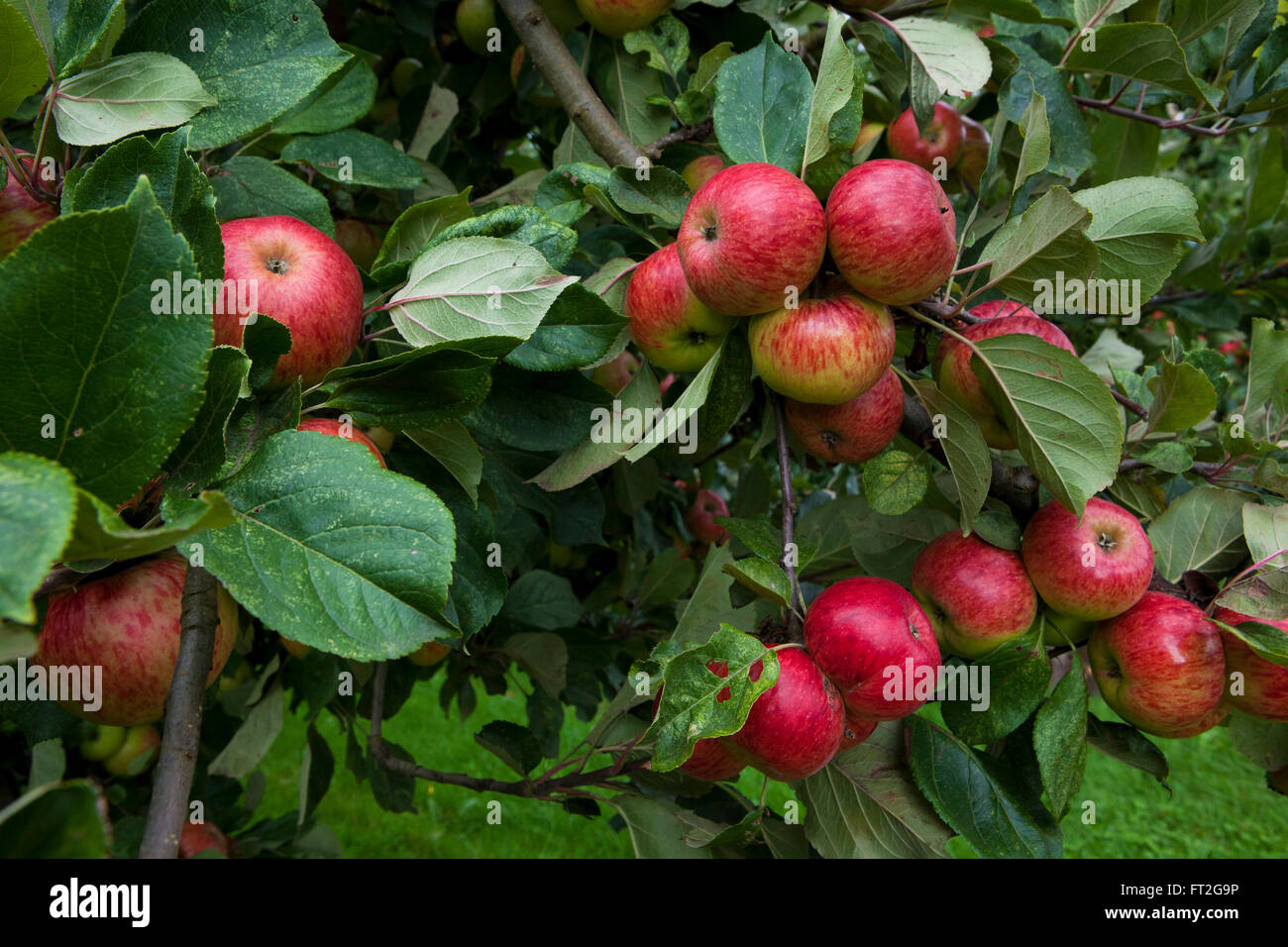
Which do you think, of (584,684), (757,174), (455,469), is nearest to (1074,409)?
(757,174)

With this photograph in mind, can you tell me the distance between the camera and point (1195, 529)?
4.29 feet

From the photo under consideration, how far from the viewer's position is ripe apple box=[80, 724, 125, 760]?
210cm

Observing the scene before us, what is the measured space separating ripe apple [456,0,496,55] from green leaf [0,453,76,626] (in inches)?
60.5

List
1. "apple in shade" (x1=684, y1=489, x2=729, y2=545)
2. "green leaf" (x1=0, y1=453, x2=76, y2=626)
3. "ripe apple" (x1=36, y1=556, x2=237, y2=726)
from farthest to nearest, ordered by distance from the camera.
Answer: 1. "apple in shade" (x1=684, y1=489, x2=729, y2=545)
2. "ripe apple" (x1=36, y1=556, x2=237, y2=726)
3. "green leaf" (x1=0, y1=453, x2=76, y2=626)

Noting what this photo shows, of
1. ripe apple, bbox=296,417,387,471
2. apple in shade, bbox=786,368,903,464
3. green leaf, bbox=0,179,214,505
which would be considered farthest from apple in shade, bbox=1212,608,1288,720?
green leaf, bbox=0,179,214,505

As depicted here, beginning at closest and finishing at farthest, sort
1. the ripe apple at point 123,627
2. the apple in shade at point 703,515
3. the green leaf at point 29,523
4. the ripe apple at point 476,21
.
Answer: the green leaf at point 29,523 < the ripe apple at point 123,627 < the ripe apple at point 476,21 < the apple in shade at point 703,515

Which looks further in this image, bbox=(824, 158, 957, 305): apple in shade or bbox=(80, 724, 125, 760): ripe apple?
bbox=(80, 724, 125, 760): ripe apple

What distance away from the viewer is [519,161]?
8.02 ft

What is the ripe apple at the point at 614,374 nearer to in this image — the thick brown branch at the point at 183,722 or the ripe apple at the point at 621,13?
the ripe apple at the point at 621,13

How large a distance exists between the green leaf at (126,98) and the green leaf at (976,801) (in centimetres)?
123

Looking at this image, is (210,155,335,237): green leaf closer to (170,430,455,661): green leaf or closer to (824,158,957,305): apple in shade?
(170,430,455,661): green leaf

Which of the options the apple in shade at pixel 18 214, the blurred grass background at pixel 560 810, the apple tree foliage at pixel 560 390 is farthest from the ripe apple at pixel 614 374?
the blurred grass background at pixel 560 810

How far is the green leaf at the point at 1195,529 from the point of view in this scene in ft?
4.24
